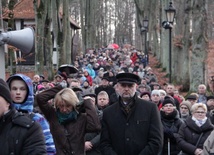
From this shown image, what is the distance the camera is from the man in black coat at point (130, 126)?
262 inches

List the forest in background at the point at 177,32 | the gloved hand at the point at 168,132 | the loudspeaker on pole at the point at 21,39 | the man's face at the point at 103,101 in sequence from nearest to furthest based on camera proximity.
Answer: the loudspeaker on pole at the point at 21,39, the gloved hand at the point at 168,132, the man's face at the point at 103,101, the forest in background at the point at 177,32

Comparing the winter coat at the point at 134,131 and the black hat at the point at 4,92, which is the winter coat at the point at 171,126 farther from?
the black hat at the point at 4,92

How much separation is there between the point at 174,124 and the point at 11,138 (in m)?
5.39

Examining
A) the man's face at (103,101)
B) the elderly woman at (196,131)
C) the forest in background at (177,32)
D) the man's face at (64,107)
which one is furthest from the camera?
the forest in background at (177,32)

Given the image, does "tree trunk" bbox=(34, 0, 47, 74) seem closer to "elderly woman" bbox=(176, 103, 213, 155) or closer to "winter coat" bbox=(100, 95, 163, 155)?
"elderly woman" bbox=(176, 103, 213, 155)

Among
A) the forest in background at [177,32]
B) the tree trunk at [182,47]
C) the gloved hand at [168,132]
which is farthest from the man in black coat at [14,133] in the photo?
the tree trunk at [182,47]

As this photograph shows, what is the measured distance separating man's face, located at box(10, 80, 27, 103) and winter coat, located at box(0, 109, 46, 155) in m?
0.59

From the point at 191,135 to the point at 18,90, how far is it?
14.2 ft

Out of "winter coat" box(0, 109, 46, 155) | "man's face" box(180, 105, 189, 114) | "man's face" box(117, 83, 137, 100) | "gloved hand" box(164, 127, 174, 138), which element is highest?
"man's face" box(117, 83, 137, 100)

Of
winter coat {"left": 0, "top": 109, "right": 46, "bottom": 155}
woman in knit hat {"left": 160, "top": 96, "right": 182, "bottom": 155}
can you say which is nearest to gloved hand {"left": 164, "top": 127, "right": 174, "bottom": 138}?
woman in knit hat {"left": 160, "top": 96, "right": 182, "bottom": 155}

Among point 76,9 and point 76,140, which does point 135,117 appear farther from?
point 76,9

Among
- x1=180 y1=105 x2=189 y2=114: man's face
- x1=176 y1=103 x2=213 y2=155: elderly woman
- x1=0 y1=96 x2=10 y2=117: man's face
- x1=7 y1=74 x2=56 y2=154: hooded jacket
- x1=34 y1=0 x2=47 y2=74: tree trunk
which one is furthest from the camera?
x1=34 y1=0 x2=47 y2=74: tree trunk

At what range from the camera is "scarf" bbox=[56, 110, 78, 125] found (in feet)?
22.0

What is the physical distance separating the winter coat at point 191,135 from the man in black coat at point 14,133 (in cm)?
456
